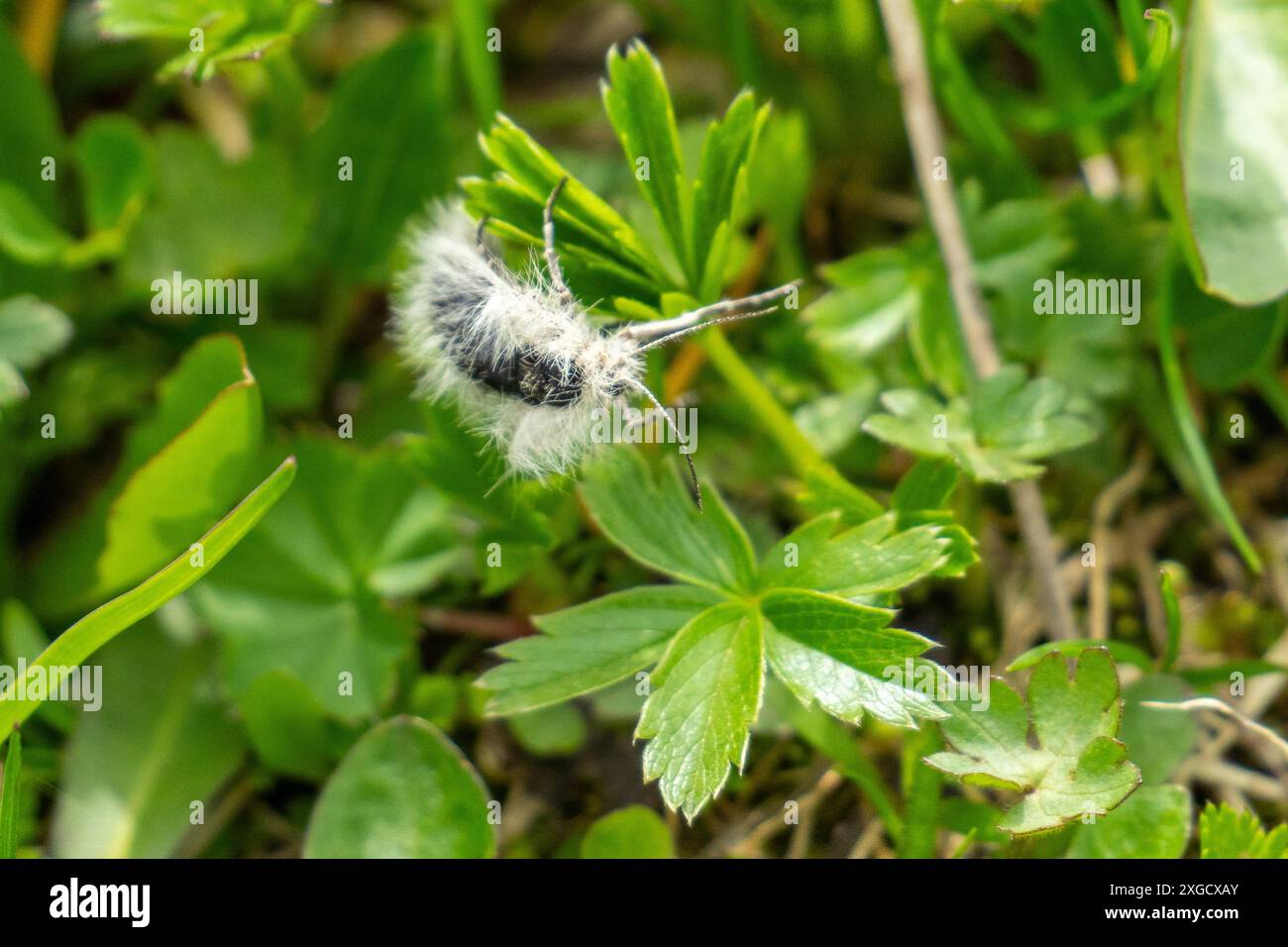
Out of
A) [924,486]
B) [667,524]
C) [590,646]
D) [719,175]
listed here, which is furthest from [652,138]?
[590,646]

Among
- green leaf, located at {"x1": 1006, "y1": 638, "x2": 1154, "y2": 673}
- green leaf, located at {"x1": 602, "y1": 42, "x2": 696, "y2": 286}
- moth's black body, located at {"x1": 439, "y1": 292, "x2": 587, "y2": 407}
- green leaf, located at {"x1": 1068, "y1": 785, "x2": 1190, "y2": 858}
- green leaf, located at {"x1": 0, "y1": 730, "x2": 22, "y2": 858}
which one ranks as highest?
green leaf, located at {"x1": 602, "y1": 42, "x2": 696, "y2": 286}

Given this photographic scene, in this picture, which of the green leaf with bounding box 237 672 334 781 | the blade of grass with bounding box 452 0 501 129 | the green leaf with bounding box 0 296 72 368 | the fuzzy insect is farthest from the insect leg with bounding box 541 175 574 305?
the green leaf with bounding box 0 296 72 368

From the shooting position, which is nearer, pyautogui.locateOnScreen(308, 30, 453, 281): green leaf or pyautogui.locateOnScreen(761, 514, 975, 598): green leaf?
pyautogui.locateOnScreen(761, 514, 975, 598): green leaf

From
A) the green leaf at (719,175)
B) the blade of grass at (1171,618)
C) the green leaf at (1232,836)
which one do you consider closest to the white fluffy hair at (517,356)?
the green leaf at (719,175)

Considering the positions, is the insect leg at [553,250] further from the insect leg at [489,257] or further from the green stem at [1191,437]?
the green stem at [1191,437]

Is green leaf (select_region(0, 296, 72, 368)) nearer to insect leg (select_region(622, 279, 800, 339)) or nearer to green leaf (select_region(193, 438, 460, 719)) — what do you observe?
green leaf (select_region(193, 438, 460, 719))

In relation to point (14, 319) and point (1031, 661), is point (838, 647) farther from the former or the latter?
point (14, 319)

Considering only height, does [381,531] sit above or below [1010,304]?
below
